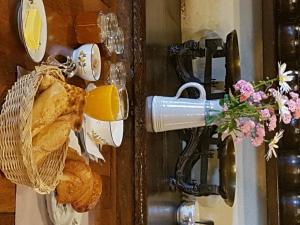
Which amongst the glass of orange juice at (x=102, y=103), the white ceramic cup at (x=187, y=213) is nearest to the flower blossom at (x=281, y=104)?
the glass of orange juice at (x=102, y=103)

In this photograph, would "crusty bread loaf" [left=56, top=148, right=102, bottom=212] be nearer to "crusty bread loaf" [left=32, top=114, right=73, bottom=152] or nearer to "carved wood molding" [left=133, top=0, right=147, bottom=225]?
"crusty bread loaf" [left=32, top=114, right=73, bottom=152]

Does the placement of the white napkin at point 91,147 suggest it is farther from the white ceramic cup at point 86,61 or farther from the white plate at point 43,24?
the white plate at point 43,24

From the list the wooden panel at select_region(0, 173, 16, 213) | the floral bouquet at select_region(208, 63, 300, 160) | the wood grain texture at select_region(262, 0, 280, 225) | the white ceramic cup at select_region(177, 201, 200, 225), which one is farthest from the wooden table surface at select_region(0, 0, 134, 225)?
the wood grain texture at select_region(262, 0, 280, 225)

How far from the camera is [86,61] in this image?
1.22 m

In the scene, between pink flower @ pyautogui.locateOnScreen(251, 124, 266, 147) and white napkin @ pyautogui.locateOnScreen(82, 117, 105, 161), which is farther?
pink flower @ pyautogui.locateOnScreen(251, 124, 266, 147)

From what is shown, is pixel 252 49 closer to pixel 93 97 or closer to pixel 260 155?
pixel 260 155

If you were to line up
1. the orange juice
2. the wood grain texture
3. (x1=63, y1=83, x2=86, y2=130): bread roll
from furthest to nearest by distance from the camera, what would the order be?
the wood grain texture, the orange juice, (x1=63, y1=83, x2=86, y2=130): bread roll

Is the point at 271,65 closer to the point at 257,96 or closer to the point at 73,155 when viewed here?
the point at 257,96

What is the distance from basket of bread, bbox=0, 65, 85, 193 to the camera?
0.80 m

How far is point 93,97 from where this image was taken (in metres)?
1.16

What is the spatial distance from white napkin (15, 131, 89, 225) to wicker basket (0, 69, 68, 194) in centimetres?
12

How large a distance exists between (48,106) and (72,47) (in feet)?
1.31

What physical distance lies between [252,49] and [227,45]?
35cm

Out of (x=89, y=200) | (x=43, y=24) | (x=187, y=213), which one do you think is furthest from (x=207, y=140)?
(x=43, y=24)
